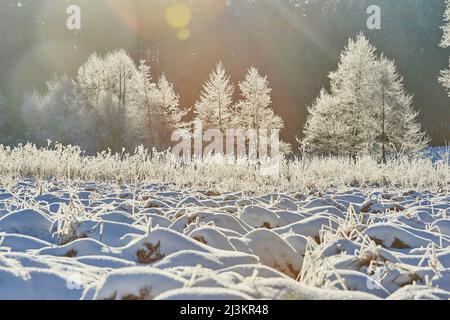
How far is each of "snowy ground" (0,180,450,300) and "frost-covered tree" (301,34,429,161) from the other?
16.2m

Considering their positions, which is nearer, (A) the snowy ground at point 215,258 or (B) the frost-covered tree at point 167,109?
(A) the snowy ground at point 215,258

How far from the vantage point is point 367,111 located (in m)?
19.1

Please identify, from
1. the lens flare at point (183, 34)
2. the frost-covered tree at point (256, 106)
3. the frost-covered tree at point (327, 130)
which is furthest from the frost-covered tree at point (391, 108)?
the lens flare at point (183, 34)

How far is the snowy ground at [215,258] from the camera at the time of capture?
1445mm

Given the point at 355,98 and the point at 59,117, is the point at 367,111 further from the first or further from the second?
the point at 59,117

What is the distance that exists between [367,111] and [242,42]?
87.1 ft

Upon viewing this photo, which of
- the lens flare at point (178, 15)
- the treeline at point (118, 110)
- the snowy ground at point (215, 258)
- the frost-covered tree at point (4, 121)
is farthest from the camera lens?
the lens flare at point (178, 15)

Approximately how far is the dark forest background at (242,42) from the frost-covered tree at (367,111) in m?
16.2

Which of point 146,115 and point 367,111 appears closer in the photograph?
point 367,111

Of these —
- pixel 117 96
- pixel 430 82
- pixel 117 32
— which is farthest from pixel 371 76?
pixel 117 32

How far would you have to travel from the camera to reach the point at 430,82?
122ft

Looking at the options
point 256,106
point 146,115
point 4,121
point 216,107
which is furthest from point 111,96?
point 4,121

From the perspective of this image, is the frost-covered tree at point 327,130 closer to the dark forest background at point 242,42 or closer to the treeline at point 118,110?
the treeline at point 118,110
